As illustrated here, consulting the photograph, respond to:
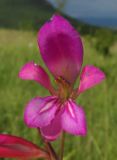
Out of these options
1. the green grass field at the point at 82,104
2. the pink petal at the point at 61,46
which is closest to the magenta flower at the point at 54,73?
the pink petal at the point at 61,46

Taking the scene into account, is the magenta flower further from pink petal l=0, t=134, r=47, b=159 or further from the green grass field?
the green grass field

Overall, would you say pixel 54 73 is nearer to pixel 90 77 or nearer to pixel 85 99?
pixel 90 77

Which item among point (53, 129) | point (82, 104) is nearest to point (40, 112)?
point (53, 129)

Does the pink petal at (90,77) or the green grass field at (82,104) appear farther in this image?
the green grass field at (82,104)

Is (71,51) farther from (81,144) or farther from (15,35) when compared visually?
(15,35)

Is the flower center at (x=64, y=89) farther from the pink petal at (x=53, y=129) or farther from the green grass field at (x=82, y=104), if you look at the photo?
the green grass field at (x=82, y=104)

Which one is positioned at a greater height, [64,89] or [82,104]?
[64,89]

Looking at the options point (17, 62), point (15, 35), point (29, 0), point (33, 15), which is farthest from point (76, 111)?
point (29, 0)
